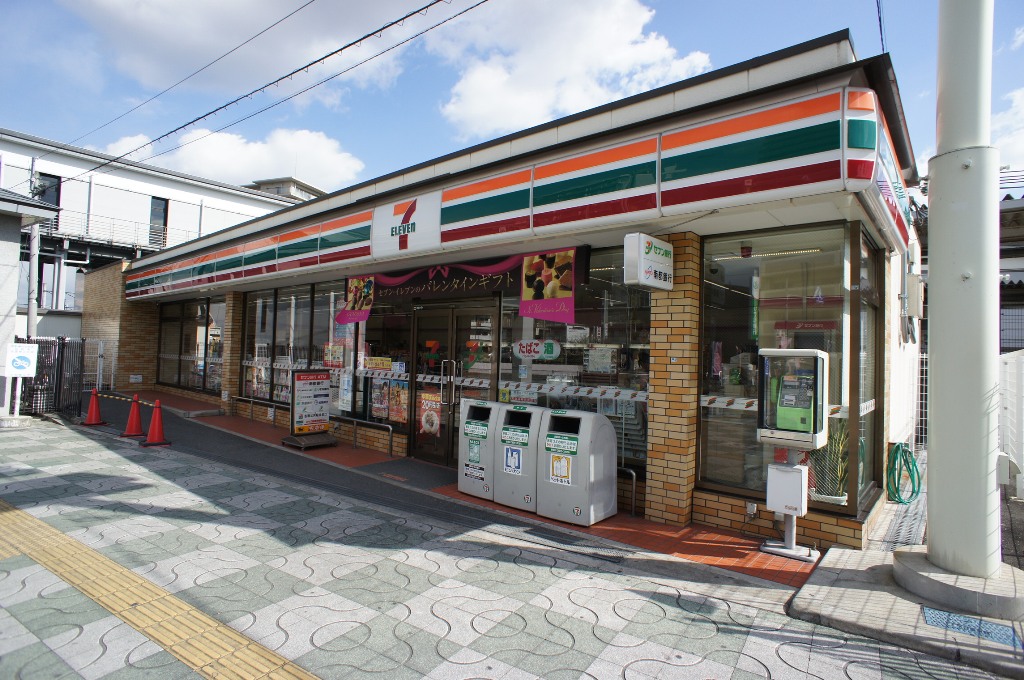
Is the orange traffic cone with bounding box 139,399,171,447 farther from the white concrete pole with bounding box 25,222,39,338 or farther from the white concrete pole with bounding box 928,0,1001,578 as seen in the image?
the white concrete pole with bounding box 928,0,1001,578

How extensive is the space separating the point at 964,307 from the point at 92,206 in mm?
35234

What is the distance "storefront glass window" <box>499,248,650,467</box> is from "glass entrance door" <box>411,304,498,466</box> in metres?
0.39

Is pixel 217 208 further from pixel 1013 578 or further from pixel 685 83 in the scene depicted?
pixel 1013 578

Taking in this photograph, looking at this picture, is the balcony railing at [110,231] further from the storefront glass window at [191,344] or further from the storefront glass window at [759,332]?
the storefront glass window at [759,332]

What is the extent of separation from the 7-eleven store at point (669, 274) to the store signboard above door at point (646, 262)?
214 mm

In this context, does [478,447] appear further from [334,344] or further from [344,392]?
[334,344]

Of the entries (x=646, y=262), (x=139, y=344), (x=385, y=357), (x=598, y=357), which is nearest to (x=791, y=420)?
(x=646, y=262)

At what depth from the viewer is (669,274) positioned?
591cm

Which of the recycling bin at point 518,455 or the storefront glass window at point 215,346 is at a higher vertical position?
the storefront glass window at point 215,346

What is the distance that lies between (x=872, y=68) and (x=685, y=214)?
5.86 ft

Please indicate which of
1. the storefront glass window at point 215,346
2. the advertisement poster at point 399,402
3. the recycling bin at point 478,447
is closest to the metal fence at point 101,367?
the storefront glass window at point 215,346

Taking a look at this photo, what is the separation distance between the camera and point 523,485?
6.35m

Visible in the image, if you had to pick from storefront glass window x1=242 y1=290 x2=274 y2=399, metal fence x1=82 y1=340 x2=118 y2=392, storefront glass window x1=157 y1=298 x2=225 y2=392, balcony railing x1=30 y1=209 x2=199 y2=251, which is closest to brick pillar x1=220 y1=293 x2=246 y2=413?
storefront glass window x1=242 y1=290 x2=274 y2=399

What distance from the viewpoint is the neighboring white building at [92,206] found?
1057 inches
